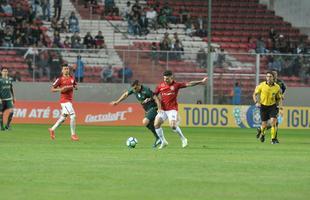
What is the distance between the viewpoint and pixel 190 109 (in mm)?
44531

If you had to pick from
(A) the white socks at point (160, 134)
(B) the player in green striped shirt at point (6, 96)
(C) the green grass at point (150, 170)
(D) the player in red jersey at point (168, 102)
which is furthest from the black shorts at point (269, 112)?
(B) the player in green striped shirt at point (6, 96)

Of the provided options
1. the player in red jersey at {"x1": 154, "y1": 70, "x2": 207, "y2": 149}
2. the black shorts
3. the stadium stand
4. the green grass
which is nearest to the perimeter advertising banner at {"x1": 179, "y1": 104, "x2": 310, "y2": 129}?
the stadium stand

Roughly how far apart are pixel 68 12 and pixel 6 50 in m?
8.51

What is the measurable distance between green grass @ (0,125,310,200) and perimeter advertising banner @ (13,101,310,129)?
14.0m

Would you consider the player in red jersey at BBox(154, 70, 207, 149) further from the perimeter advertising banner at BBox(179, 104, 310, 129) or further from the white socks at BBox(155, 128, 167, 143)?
the perimeter advertising banner at BBox(179, 104, 310, 129)

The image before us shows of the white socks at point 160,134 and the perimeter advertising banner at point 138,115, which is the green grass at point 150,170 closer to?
the white socks at point 160,134

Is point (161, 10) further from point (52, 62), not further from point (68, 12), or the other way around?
point (52, 62)

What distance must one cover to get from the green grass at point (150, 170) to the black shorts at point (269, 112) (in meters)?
1.84

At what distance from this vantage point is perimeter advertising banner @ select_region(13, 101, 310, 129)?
144ft

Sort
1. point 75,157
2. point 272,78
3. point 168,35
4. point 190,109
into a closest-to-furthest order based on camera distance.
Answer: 1. point 75,157
2. point 272,78
3. point 190,109
4. point 168,35

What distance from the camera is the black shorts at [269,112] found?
31016 millimetres

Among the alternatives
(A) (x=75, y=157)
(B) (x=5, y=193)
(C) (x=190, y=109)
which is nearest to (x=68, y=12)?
(C) (x=190, y=109)

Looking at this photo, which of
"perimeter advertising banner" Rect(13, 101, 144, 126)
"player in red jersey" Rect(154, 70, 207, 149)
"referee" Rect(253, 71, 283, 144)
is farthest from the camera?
"perimeter advertising banner" Rect(13, 101, 144, 126)

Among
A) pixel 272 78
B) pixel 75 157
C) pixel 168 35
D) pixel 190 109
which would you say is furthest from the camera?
pixel 168 35
